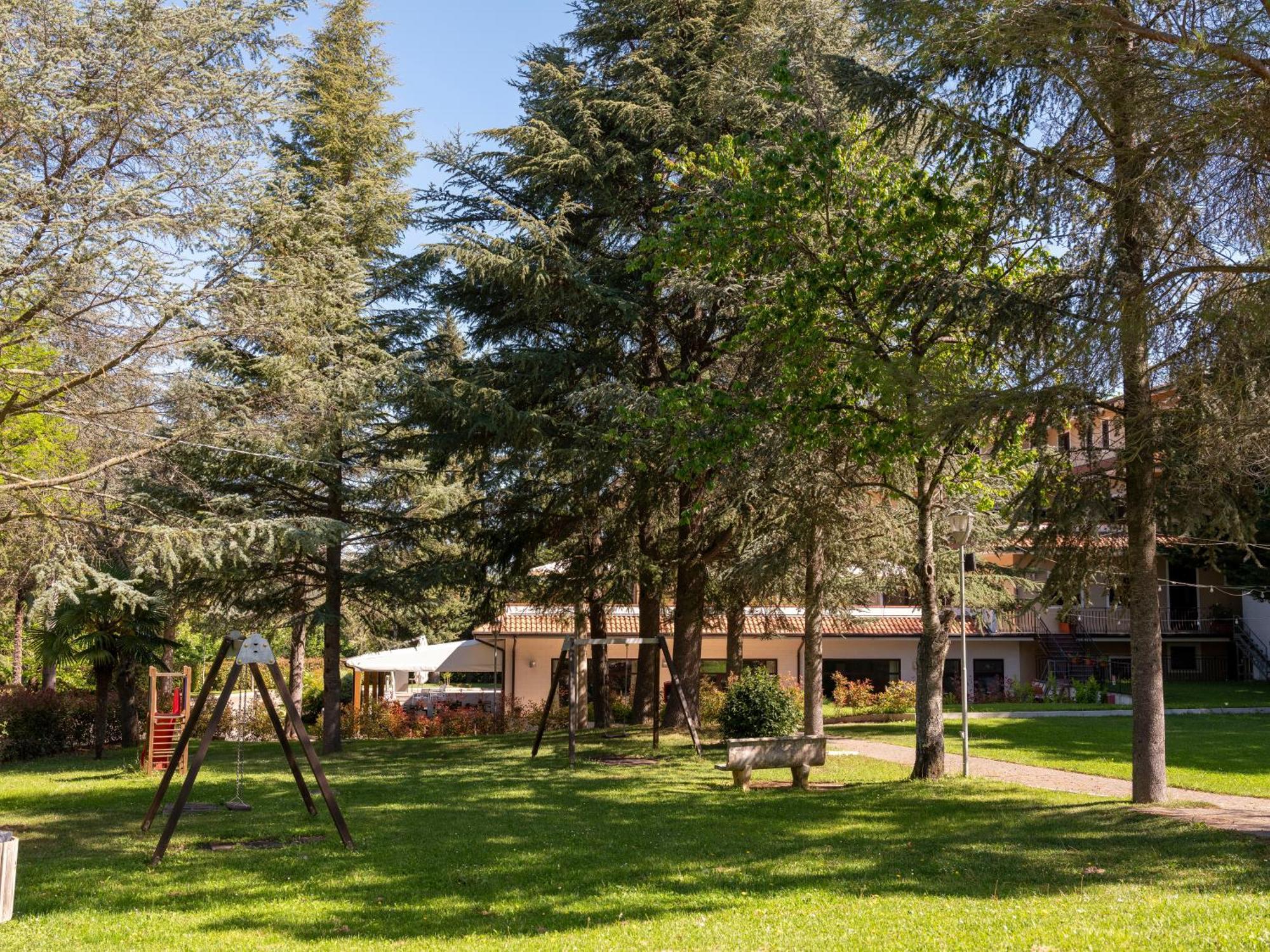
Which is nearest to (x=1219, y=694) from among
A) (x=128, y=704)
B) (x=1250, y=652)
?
(x=1250, y=652)

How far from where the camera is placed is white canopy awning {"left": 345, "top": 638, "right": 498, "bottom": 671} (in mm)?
31078

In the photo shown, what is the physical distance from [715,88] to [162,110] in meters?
11.3

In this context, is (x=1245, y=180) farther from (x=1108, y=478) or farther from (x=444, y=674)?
(x=444, y=674)

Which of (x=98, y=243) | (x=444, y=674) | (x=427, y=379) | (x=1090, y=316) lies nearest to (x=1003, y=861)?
(x=1090, y=316)

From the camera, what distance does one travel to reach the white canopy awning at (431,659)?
1224 inches

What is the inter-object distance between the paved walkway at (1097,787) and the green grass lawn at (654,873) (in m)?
0.51

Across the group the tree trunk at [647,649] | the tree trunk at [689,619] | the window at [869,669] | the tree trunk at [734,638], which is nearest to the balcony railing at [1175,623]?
the window at [869,669]

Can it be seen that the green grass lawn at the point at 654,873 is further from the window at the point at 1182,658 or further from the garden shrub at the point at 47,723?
the window at the point at 1182,658

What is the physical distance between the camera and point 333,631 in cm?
2298

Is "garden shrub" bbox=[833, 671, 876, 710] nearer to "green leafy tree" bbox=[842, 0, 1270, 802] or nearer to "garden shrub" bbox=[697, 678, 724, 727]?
"garden shrub" bbox=[697, 678, 724, 727]

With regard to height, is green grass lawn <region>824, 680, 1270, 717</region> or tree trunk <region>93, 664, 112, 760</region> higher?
tree trunk <region>93, 664, 112, 760</region>

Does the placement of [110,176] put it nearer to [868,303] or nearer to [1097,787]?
[868,303]

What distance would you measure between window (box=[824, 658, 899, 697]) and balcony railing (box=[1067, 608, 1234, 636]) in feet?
22.8

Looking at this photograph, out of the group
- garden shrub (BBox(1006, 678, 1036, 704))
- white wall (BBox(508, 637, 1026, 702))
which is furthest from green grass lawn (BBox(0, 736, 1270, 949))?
garden shrub (BBox(1006, 678, 1036, 704))
